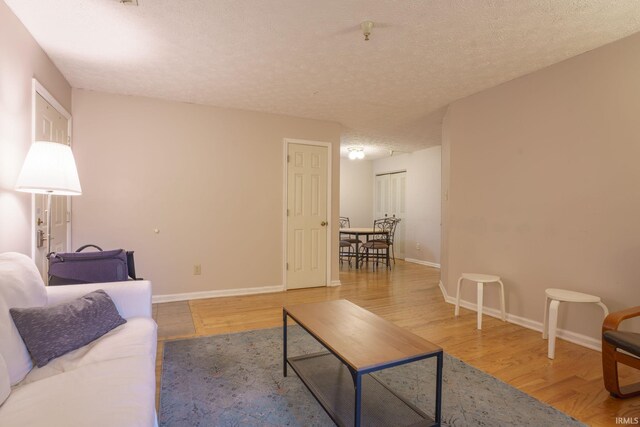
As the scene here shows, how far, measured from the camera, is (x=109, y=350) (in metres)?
1.58

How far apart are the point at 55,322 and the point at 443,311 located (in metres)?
3.36

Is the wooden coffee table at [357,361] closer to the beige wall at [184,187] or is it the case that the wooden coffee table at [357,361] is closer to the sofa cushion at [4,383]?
the sofa cushion at [4,383]

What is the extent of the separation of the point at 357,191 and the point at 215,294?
4912mm

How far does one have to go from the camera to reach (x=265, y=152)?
4.46 m

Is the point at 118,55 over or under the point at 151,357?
over

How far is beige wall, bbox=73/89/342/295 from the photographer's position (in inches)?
146

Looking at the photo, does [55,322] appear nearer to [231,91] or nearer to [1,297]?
[1,297]

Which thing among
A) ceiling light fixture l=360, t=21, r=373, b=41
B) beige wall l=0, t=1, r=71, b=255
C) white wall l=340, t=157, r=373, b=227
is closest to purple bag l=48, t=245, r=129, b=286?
beige wall l=0, t=1, r=71, b=255

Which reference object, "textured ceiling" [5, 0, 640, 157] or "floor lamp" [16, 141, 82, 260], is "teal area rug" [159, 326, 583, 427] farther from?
"textured ceiling" [5, 0, 640, 157]

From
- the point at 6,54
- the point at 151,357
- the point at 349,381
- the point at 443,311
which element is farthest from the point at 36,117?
the point at 443,311

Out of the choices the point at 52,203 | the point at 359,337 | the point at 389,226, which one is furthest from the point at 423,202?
the point at 52,203

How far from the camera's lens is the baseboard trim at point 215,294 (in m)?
3.95

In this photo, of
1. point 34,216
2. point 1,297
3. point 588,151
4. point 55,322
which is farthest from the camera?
point 588,151

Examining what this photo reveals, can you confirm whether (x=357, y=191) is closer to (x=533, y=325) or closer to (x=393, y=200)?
(x=393, y=200)
